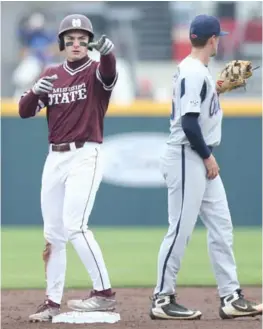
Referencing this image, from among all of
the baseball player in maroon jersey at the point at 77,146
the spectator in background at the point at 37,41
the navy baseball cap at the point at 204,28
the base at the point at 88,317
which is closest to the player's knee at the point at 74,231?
the baseball player in maroon jersey at the point at 77,146

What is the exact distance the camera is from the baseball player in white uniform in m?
6.15

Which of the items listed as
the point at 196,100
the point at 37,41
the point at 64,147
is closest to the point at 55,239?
the point at 64,147

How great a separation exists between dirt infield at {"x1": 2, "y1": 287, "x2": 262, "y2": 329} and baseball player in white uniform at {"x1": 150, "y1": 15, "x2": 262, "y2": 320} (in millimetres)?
139

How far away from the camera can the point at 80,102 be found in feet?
20.3

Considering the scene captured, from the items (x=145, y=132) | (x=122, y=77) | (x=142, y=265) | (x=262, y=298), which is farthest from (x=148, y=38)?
(x=262, y=298)

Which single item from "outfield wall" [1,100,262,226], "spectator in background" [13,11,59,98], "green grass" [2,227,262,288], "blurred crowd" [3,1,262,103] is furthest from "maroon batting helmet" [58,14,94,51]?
"blurred crowd" [3,1,262,103]

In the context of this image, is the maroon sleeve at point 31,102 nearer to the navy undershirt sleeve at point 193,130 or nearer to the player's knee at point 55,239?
the player's knee at point 55,239

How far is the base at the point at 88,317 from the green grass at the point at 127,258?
2.13 metres

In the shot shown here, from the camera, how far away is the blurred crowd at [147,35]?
16094 millimetres

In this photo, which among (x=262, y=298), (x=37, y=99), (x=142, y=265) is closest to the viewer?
Result: (x=37, y=99)

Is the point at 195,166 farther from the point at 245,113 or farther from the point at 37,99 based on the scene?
the point at 245,113

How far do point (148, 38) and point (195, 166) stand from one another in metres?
11.8

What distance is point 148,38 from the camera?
58.2ft

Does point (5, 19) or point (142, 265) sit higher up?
point (5, 19)
